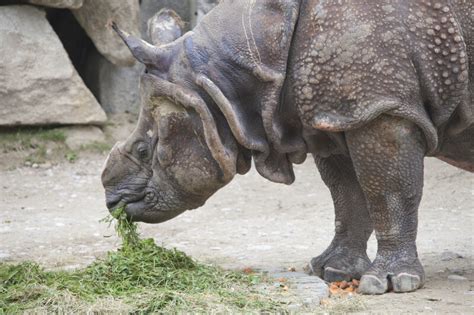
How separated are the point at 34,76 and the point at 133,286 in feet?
17.8

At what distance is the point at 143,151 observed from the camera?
5.56 meters

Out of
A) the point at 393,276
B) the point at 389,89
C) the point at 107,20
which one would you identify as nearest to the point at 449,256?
the point at 393,276

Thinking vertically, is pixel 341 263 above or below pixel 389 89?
below

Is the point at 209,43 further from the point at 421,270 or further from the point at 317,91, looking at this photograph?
the point at 421,270

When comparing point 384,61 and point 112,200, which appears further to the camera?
point 112,200

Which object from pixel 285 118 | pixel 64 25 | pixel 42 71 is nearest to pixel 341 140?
pixel 285 118

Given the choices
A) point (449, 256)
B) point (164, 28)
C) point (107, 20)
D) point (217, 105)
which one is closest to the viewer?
point (217, 105)

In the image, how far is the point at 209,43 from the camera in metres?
5.32

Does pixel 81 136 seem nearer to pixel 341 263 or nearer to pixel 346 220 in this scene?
pixel 346 220

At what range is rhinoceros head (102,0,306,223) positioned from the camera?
16.9 feet

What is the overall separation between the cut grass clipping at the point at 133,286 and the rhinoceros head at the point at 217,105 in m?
0.33

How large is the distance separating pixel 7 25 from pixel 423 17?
614 cm

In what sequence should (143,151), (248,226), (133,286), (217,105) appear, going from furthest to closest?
1. (248,226)
2. (143,151)
3. (217,105)
4. (133,286)

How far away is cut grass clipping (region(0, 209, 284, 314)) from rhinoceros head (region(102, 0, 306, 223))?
12.8 inches
